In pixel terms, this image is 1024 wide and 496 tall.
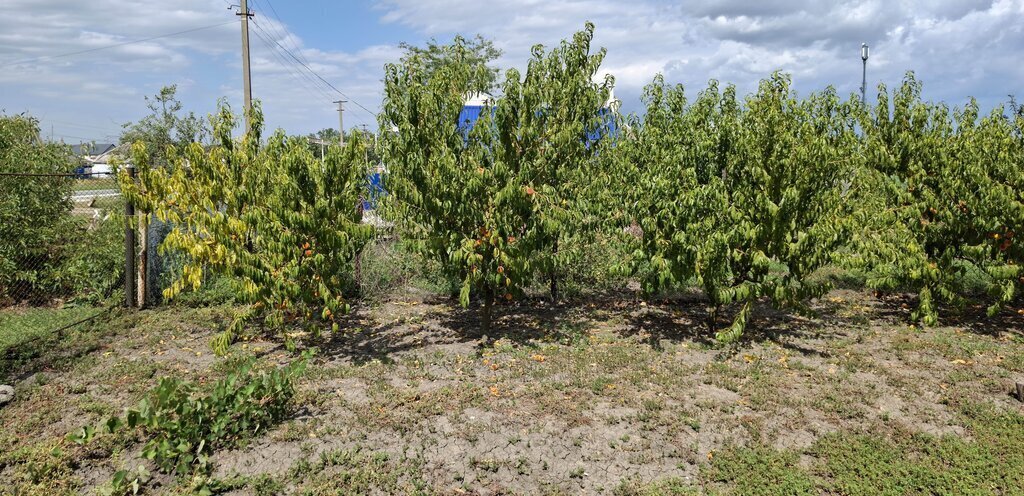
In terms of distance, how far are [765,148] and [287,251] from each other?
434 cm

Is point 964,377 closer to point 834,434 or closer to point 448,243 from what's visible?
point 834,434

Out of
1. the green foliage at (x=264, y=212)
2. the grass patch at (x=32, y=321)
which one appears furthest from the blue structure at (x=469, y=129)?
the grass patch at (x=32, y=321)

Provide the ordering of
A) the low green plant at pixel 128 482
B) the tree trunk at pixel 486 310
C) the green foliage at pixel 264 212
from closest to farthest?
the low green plant at pixel 128 482, the green foliage at pixel 264 212, the tree trunk at pixel 486 310

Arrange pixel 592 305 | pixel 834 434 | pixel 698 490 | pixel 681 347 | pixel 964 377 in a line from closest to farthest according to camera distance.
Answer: pixel 698 490
pixel 834 434
pixel 964 377
pixel 681 347
pixel 592 305

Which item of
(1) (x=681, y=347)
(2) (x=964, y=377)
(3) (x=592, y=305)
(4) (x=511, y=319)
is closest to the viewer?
(2) (x=964, y=377)

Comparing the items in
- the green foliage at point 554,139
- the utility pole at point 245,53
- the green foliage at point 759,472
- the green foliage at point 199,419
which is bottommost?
the green foliage at point 759,472

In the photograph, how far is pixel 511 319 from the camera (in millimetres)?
8469

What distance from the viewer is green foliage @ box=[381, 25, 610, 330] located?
6.35m

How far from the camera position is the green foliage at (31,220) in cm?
858

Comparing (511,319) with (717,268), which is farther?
(511,319)

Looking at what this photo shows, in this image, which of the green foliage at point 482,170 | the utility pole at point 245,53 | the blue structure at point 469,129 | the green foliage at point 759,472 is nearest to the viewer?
the green foliage at point 759,472

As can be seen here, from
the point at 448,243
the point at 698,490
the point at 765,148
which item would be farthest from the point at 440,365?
the point at 765,148

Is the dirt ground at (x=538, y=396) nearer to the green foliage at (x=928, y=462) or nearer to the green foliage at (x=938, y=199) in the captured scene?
the green foliage at (x=928, y=462)

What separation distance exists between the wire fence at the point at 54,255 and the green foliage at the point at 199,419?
441 cm
